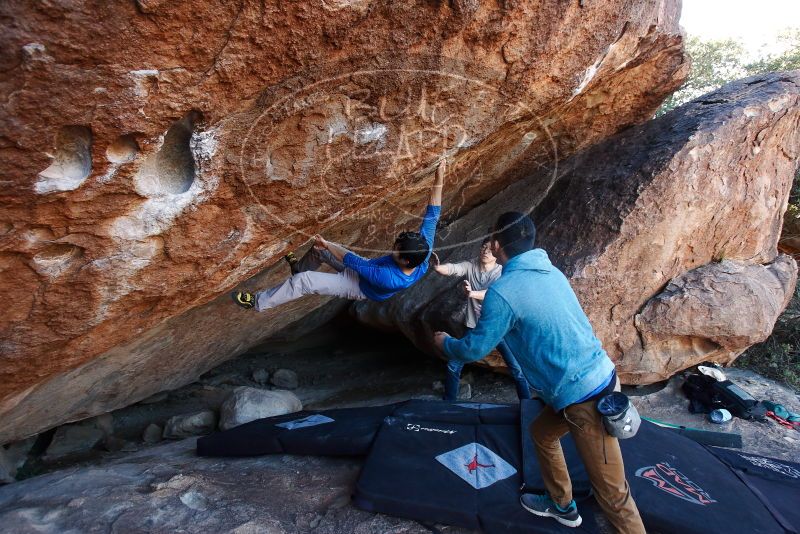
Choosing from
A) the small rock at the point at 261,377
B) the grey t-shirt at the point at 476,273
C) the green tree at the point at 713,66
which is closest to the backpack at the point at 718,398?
the grey t-shirt at the point at 476,273

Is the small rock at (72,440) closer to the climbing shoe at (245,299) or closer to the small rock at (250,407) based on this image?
the small rock at (250,407)

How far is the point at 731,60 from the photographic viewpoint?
524 inches

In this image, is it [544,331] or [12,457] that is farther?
[12,457]

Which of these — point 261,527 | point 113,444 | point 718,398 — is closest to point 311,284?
point 261,527

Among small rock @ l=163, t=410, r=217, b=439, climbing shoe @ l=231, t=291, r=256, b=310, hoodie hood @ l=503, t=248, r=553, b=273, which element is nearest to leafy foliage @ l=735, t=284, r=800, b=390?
hoodie hood @ l=503, t=248, r=553, b=273

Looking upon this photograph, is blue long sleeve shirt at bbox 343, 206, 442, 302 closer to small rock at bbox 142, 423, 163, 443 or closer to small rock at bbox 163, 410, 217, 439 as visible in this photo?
small rock at bbox 163, 410, 217, 439

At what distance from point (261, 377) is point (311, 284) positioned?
318 cm

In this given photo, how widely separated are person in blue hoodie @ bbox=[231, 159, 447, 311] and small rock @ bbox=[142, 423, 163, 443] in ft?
7.40

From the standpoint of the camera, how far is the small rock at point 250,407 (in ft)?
14.8

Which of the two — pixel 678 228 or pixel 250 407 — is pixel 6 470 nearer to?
pixel 250 407

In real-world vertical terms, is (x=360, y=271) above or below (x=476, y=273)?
above

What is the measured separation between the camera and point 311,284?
3.75m

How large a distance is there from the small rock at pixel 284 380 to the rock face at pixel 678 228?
7.07 feet

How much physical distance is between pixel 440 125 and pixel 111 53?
1.88 m
